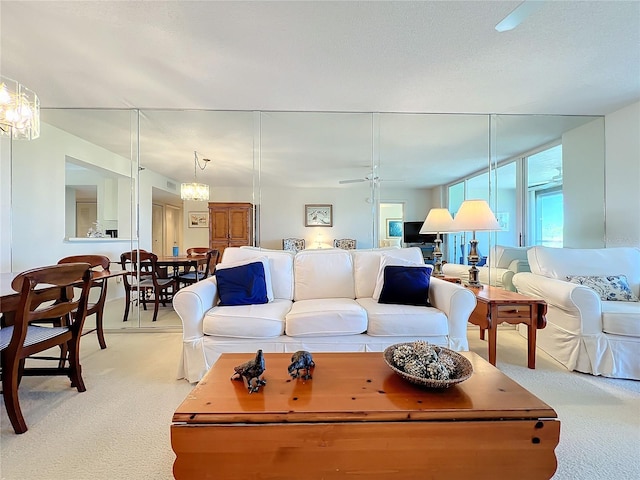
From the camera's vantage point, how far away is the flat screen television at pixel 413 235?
16.5 ft

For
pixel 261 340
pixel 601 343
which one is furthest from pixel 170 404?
pixel 601 343

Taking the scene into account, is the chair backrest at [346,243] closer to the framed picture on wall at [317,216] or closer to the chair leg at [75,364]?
the framed picture on wall at [317,216]

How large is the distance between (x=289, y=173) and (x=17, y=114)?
10.7 ft

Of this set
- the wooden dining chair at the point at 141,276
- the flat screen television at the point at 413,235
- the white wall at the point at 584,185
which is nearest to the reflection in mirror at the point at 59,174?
the wooden dining chair at the point at 141,276

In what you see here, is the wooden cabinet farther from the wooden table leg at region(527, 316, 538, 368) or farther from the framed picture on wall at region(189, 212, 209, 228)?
the wooden table leg at region(527, 316, 538, 368)

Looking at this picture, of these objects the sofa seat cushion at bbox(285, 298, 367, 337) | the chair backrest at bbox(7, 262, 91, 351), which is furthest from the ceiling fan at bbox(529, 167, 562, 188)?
the chair backrest at bbox(7, 262, 91, 351)

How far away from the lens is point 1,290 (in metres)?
1.60

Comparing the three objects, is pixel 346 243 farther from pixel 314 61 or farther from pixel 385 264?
pixel 314 61

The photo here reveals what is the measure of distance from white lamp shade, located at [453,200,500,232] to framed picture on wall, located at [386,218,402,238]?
1.83 meters

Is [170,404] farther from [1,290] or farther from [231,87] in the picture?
[231,87]

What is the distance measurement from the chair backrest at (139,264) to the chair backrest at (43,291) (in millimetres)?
1655

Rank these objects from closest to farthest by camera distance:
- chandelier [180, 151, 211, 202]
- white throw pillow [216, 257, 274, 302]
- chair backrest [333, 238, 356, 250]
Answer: white throw pillow [216, 257, 274, 302] → chandelier [180, 151, 211, 202] → chair backrest [333, 238, 356, 250]

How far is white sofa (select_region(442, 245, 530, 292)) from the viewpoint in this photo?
3633 mm

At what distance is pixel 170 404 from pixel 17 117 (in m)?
2.32
